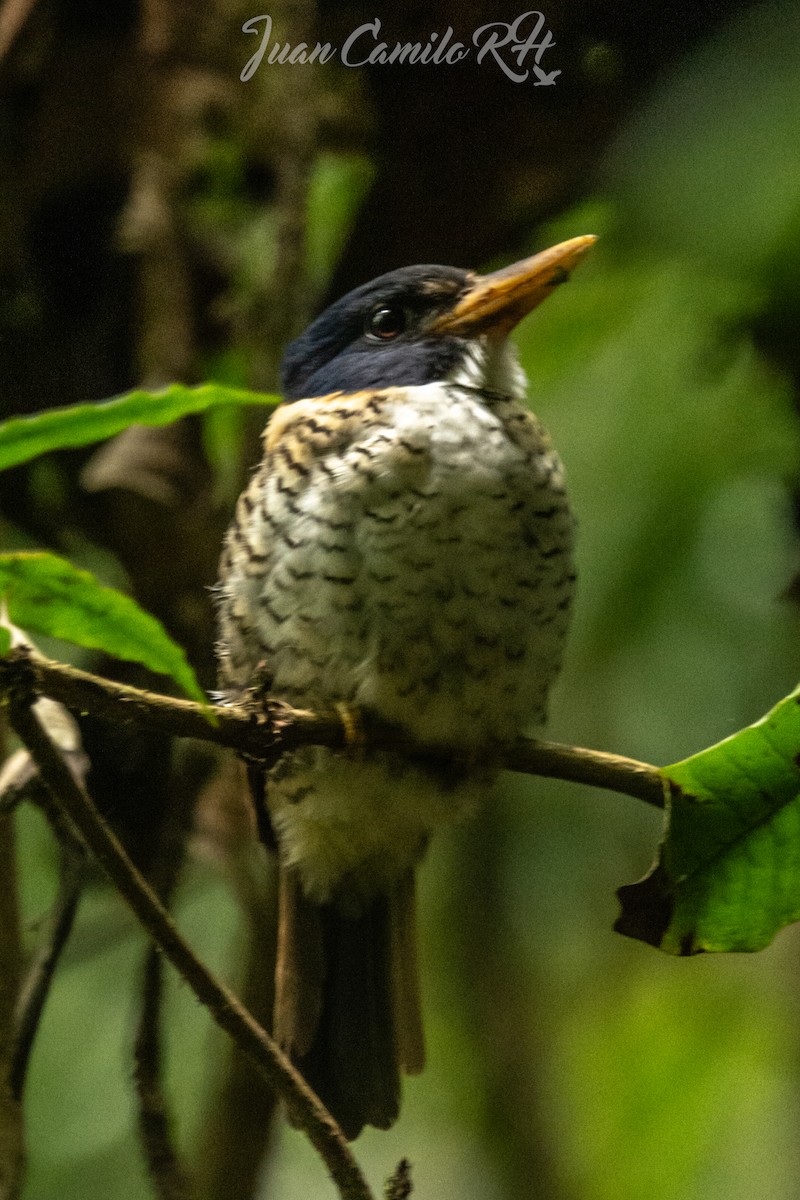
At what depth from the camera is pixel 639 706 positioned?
5.05 ft

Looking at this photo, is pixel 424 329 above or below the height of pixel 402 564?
above

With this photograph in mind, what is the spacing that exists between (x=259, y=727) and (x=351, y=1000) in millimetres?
423

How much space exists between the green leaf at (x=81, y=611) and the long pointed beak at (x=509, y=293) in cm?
36

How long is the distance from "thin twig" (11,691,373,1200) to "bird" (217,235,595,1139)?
183 millimetres

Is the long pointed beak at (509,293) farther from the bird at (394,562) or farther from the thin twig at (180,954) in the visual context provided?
the thin twig at (180,954)

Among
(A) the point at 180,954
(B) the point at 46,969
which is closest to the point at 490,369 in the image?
(A) the point at 180,954

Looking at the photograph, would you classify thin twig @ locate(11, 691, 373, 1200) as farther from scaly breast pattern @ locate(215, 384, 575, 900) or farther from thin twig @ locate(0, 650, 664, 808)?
scaly breast pattern @ locate(215, 384, 575, 900)

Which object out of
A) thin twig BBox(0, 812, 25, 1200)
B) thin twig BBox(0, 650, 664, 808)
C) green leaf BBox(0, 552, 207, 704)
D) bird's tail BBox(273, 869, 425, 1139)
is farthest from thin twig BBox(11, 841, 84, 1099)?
green leaf BBox(0, 552, 207, 704)

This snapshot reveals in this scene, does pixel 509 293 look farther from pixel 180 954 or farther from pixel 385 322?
pixel 180 954

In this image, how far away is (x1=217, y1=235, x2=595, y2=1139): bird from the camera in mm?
1031

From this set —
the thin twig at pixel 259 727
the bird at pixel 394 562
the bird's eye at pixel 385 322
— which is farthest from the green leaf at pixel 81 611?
the bird's eye at pixel 385 322

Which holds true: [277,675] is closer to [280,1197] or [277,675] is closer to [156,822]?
[156,822]

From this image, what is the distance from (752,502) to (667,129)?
0.46m

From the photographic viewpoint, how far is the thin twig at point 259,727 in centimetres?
74
